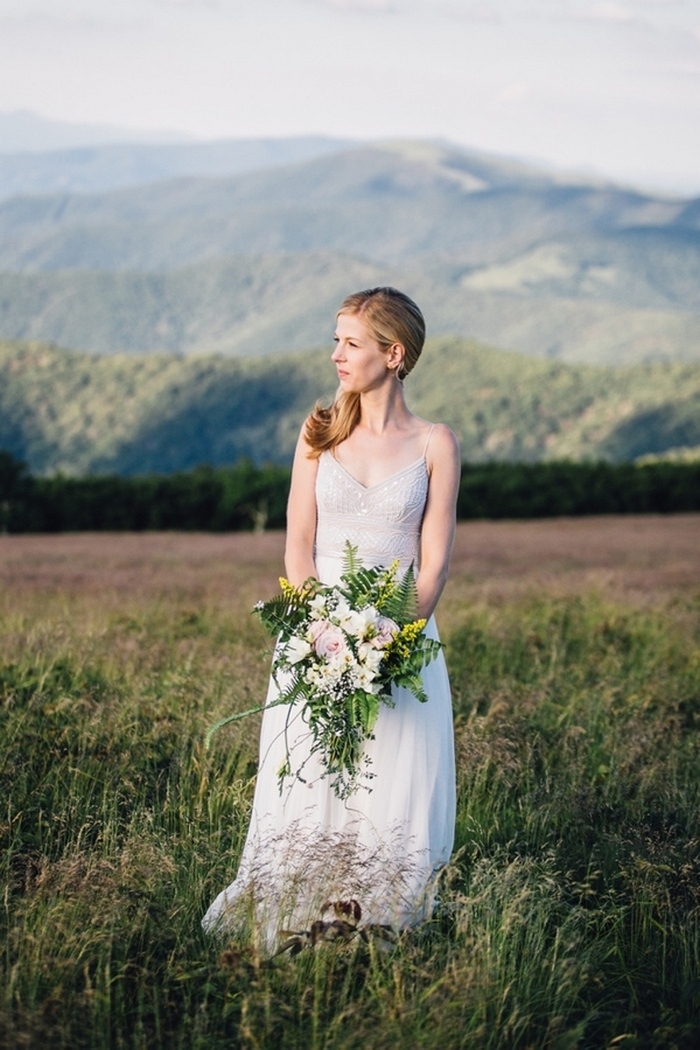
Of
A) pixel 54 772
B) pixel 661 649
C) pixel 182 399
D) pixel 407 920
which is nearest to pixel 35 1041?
pixel 407 920

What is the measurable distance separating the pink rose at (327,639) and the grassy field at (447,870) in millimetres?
764

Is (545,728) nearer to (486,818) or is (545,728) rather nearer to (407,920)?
(486,818)

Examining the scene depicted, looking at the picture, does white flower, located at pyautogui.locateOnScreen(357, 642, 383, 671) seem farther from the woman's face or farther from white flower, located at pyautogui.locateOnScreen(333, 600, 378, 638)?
the woman's face

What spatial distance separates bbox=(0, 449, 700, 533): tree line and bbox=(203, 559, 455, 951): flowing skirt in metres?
26.8

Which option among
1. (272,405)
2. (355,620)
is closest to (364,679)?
(355,620)

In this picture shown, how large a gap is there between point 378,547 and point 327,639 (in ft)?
1.80

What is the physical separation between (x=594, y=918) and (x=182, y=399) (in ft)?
381

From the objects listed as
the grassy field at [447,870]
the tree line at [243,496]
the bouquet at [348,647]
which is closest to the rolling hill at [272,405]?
the tree line at [243,496]

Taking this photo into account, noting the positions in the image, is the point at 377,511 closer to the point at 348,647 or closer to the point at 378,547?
the point at 378,547

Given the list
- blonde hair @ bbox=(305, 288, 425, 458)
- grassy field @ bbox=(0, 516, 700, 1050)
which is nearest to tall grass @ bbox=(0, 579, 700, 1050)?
grassy field @ bbox=(0, 516, 700, 1050)

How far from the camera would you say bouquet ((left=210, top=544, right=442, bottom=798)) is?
12.6ft

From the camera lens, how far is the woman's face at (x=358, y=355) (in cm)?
432

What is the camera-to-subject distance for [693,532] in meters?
20.6

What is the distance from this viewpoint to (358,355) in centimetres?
432
